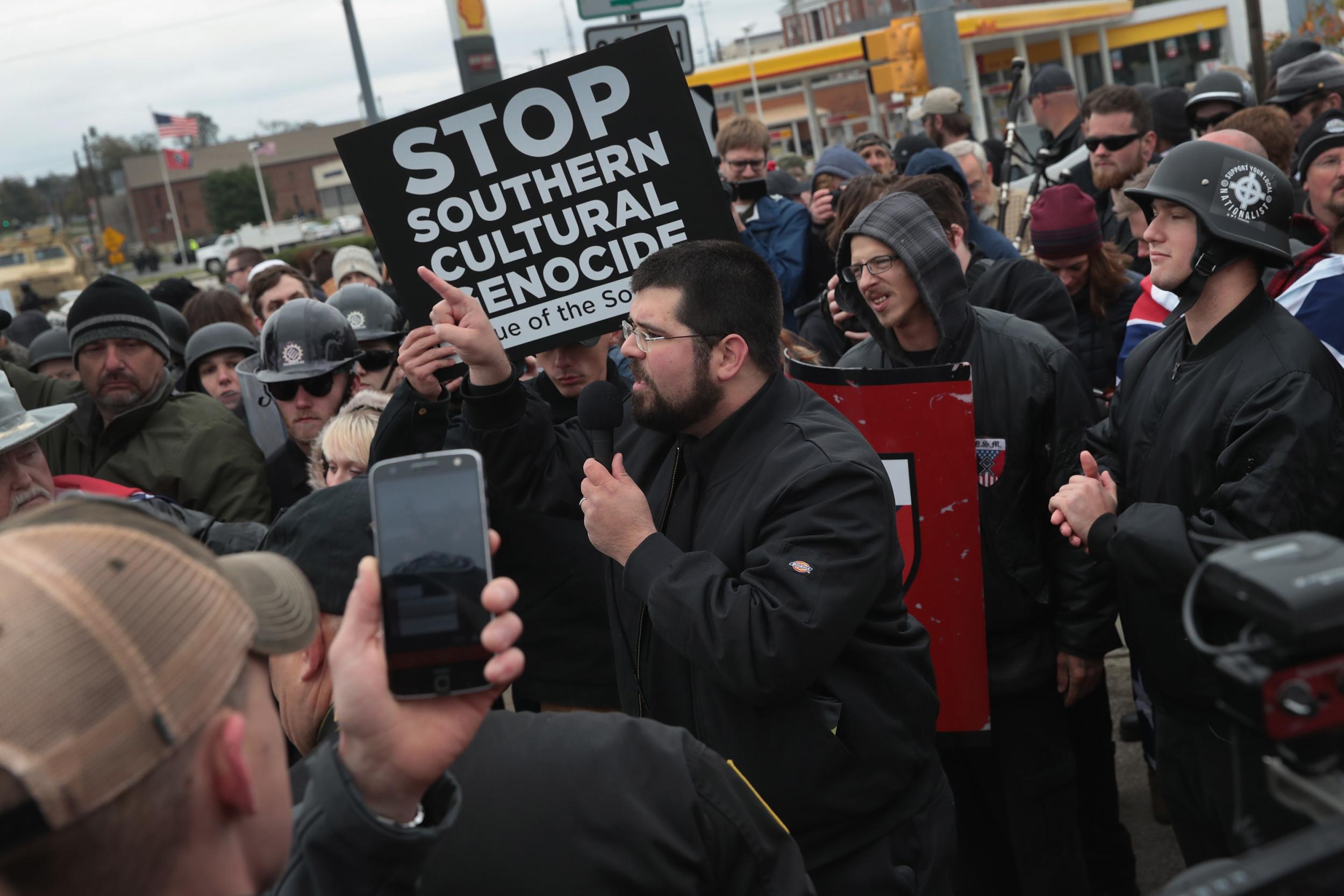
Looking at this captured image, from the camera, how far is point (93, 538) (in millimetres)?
1171

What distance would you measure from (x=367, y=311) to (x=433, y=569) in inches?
172

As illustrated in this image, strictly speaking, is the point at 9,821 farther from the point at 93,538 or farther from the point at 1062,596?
the point at 1062,596

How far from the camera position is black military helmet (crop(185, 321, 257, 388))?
598cm

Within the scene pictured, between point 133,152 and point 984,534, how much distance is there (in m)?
132

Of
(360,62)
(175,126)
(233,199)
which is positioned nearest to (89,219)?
(233,199)

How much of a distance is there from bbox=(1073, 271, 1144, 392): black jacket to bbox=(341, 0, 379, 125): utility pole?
1389cm

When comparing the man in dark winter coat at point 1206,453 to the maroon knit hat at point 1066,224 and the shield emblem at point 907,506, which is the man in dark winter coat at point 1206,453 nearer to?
the shield emblem at point 907,506

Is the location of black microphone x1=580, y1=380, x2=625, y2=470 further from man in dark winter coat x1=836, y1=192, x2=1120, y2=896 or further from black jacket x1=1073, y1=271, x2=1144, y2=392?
black jacket x1=1073, y1=271, x2=1144, y2=392

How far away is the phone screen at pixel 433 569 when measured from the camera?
1500mm

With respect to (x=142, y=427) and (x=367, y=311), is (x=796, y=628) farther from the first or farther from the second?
(x=367, y=311)

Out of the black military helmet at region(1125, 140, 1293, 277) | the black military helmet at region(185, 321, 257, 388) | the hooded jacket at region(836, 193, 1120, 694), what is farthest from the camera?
the black military helmet at region(185, 321, 257, 388)

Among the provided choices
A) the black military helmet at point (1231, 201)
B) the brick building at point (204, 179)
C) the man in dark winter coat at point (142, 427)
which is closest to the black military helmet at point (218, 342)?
the man in dark winter coat at point (142, 427)

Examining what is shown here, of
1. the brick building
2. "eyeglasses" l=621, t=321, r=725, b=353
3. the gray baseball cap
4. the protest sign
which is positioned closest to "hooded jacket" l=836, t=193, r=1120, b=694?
the protest sign

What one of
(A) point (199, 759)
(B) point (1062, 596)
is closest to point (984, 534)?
(B) point (1062, 596)
